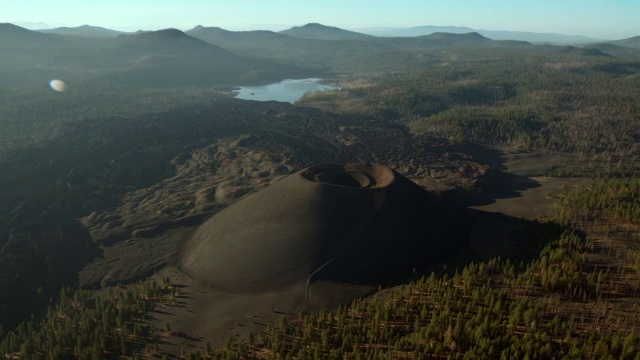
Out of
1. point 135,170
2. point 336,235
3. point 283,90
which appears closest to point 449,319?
point 336,235

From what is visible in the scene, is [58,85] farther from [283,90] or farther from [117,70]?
[283,90]

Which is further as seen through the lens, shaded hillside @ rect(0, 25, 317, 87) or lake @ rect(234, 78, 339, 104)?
shaded hillside @ rect(0, 25, 317, 87)

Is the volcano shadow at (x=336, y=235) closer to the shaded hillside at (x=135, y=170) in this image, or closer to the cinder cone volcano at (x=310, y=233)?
the cinder cone volcano at (x=310, y=233)

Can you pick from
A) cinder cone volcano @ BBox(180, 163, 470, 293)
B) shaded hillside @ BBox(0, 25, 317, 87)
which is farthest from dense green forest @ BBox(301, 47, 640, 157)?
shaded hillside @ BBox(0, 25, 317, 87)

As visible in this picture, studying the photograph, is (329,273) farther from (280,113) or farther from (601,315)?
(280,113)

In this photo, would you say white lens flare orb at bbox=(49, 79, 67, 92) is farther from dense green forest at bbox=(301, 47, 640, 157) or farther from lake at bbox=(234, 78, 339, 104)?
dense green forest at bbox=(301, 47, 640, 157)

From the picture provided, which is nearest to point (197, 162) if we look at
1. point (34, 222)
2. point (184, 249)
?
point (34, 222)

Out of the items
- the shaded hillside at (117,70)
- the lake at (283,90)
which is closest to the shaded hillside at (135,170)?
the lake at (283,90)
